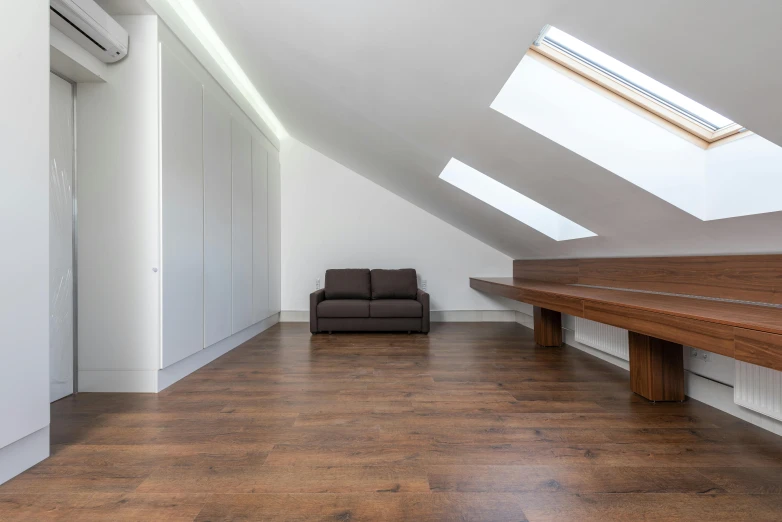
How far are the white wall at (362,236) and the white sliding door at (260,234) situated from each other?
77cm

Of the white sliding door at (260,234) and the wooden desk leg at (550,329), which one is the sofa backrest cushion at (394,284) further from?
the wooden desk leg at (550,329)

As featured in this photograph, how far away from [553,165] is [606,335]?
1.80 metres

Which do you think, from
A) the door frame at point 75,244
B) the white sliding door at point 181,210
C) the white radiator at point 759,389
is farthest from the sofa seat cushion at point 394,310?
the white radiator at point 759,389

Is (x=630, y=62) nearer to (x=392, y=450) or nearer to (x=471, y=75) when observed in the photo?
(x=471, y=75)

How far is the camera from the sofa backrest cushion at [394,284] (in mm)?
5449

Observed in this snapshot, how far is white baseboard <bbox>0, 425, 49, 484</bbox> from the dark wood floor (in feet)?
0.17

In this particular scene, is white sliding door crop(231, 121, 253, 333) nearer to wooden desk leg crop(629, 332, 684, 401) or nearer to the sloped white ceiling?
the sloped white ceiling

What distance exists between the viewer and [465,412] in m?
2.32

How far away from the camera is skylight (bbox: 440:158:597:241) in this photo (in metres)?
3.97

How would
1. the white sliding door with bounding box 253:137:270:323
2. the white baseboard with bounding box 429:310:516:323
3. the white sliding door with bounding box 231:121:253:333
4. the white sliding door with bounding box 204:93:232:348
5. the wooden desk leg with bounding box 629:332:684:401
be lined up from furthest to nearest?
the white baseboard with bounding box 429:310:516:323
the white sliding door with bounding box 253:137:270:323
the white sliding door with bounding box 231:121:253:333
the white sliding door with bounding box 204:93:232:348
the wooden desk leg with bounding box 629:332:684:401

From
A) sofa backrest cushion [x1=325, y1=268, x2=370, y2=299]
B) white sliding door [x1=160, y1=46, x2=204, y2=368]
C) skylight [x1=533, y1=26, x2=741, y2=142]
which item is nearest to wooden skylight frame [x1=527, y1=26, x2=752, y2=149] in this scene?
skylight [x1=533, y1=26, x2=741, y2=142]

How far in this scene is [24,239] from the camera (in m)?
1.67

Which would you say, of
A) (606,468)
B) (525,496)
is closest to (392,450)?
(525,496)

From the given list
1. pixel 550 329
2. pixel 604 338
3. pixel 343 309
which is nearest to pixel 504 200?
pixel 550 329
